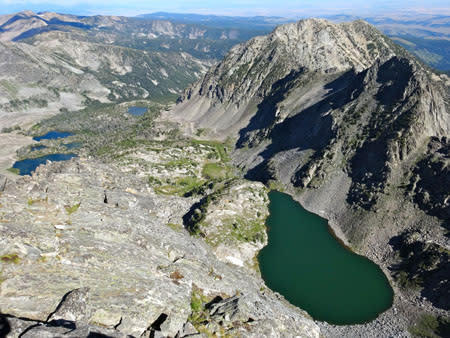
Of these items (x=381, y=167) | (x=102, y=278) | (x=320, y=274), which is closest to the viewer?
(x=102, y=278)

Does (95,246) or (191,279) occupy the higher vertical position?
(95,246)

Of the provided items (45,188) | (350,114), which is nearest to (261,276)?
(45,188)

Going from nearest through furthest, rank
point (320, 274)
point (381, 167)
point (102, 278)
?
point (102, 278), point (320, 274), point (381, 167)

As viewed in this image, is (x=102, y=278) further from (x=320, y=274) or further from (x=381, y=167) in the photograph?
(x=381, y=167)

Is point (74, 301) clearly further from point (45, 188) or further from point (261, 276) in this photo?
point (261, 276)

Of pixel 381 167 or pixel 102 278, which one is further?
pixel 381 167

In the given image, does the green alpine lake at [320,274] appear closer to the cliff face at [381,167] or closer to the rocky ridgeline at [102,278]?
the cliff face at [381,167]

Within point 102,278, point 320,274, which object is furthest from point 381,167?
point 102,278

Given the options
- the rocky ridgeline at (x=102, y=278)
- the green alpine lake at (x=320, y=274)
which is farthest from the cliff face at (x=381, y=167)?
the rocky ridgeline at (x=102, y=278)
